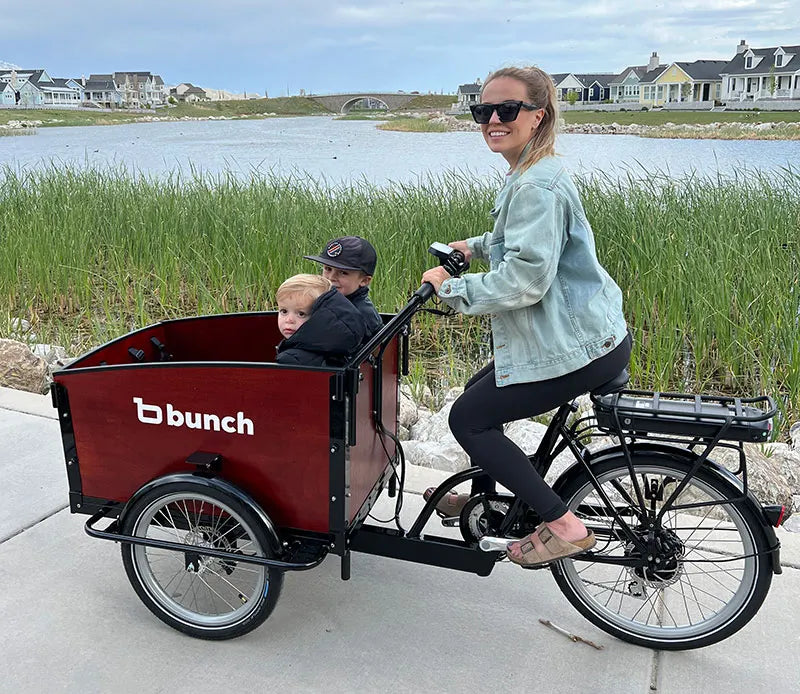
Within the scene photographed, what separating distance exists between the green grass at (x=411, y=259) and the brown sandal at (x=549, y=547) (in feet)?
6.77

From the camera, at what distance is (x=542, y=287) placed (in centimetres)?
178

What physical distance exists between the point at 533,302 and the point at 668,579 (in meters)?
0.88

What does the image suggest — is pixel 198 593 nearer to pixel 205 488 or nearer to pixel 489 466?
pixel 205 488

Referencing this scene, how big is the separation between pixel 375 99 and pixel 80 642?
5615 centimetres

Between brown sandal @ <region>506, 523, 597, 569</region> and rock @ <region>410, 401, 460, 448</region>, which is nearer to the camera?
brown sandal @ <region>506, 523, 597, 569</region>

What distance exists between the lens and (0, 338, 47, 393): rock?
13.8ft

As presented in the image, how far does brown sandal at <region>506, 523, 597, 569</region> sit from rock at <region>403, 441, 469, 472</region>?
1238 mm

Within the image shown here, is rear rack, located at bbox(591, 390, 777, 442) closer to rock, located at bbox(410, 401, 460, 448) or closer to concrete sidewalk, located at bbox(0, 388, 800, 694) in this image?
concrete sidewalk, located at bbox(0, 388, 800, 694)

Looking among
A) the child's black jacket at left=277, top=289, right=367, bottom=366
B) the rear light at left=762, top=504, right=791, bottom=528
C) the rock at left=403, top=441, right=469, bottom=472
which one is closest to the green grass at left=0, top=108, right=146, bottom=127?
the rock at left=403, top=441, right=469, bottom=472

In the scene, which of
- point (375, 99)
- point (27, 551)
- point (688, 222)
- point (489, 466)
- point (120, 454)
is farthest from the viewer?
point (375, 99)

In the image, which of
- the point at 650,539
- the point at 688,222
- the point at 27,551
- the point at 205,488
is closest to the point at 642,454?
the point at 650,539

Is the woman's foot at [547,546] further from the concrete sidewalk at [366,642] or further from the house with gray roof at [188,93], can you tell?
the house with gray roof at [188,93]

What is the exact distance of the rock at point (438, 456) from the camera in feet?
10.7

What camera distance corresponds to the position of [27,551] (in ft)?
8.50
